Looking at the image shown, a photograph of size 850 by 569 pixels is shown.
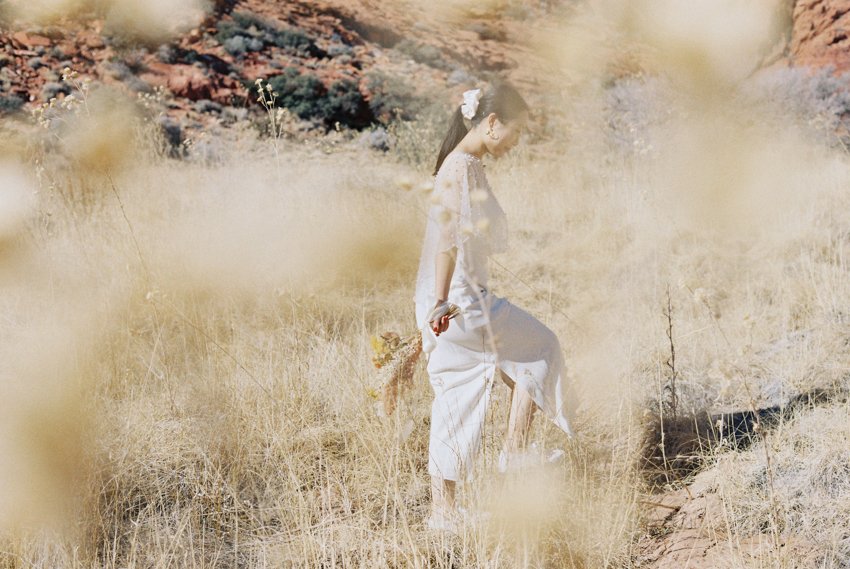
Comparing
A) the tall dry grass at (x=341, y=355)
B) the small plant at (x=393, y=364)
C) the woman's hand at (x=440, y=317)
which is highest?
the woman's hand at (x=440, y=317)

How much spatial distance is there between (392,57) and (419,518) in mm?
12112

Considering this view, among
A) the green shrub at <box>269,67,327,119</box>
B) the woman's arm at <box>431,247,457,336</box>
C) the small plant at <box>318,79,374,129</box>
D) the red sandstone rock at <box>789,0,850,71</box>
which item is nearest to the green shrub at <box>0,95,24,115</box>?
the green shrub at <box>269,67,327,119</box>

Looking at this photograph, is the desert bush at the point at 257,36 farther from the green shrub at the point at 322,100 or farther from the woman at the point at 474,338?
the woman at the point at 474,338

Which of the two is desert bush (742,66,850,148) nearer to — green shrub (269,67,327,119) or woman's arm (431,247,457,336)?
green shrub (269,67,327,119)

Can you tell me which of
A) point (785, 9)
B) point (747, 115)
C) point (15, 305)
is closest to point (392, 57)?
point (747, 115)

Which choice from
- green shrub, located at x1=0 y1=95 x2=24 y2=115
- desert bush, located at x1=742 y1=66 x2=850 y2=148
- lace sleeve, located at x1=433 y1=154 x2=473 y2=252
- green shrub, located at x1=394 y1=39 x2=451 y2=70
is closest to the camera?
lace sleeve, located at x1=433 y1=154 x2=473 y2=252

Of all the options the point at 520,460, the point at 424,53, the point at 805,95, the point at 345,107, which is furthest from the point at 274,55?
the point at 520,460

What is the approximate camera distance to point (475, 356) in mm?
2178

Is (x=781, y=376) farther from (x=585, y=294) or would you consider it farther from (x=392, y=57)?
(x=392, y=57)

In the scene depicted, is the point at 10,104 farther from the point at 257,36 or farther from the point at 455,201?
the point at 455,201

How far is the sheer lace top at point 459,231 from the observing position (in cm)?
199

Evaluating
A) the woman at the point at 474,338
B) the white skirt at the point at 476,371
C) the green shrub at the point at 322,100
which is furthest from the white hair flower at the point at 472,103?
the green shrub at the point at 322,100

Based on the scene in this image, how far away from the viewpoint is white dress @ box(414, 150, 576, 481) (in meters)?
2.12

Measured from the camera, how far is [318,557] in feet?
6.48
